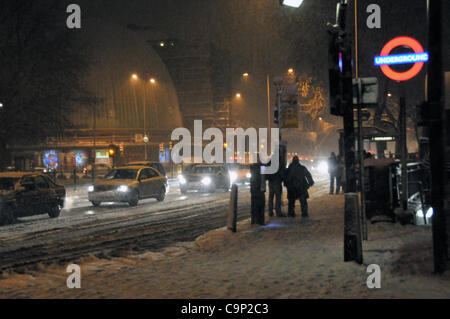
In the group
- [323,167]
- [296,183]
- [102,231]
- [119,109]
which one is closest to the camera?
[102,231]

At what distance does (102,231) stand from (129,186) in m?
7.66

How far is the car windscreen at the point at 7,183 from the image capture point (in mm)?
15438

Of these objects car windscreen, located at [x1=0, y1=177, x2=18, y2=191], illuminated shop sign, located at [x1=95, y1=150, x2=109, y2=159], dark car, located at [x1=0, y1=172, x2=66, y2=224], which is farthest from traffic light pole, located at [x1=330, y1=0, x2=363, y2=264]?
illuminated shop sign, located at [x1=95, y1=150, x2=109, y2=159]

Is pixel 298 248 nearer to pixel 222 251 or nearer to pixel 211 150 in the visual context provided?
pixel 222 251

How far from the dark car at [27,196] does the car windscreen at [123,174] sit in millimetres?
4286

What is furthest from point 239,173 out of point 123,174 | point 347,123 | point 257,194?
point 347,123

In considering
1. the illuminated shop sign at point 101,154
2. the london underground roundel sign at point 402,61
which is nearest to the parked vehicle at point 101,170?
the illuminated shop sign at point 101,154

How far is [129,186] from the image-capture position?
20750 millimetres

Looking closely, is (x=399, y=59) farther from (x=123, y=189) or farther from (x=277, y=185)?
(x=123, y=189)

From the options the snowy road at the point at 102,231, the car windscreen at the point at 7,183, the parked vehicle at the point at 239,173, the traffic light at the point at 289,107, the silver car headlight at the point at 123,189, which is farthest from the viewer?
the parked vehicle at the point at 239,173

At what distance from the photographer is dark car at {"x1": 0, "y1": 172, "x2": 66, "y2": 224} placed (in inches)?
599

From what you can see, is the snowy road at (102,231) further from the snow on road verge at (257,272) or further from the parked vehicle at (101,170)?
the parked vehicle at (101,170)

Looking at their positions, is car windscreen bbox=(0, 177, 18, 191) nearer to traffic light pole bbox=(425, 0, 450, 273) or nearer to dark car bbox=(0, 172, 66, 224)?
dark car bbox=(0, 172, 66, 224)
